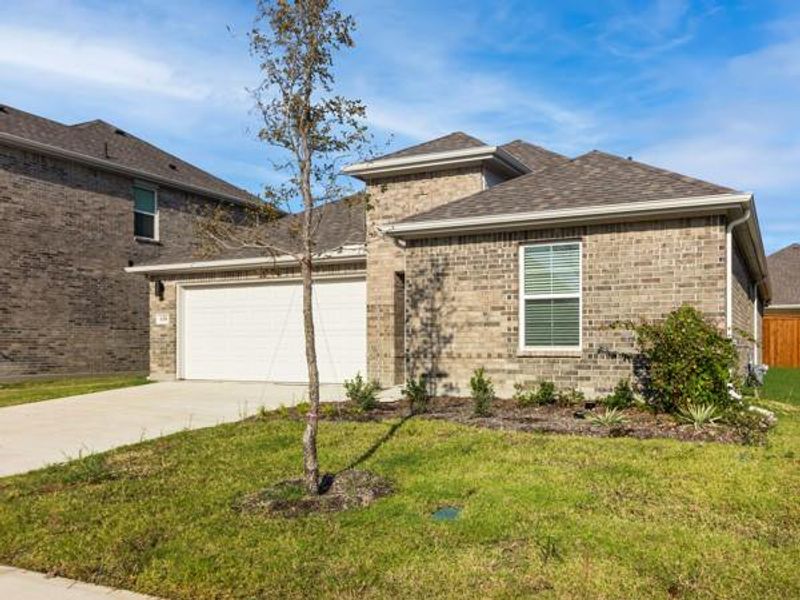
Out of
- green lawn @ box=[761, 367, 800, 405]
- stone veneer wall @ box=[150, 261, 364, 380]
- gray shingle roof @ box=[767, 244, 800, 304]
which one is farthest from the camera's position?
gray shingle roof @ box=[767, 244, 800, 304]

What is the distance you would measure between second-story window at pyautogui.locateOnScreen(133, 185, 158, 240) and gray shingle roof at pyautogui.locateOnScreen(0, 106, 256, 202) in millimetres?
735

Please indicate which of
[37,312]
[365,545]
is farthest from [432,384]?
[37,312]

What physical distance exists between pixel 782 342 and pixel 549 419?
70.2ft

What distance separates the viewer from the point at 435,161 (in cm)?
1441

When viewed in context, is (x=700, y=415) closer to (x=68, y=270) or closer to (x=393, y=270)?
(x=393, y=270)

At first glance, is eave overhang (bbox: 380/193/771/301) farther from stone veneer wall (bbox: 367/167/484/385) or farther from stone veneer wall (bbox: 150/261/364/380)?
stone veneer wall (bbox: 150/261/364/380)

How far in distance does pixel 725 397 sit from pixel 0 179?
17.6m

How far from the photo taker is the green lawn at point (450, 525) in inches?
170

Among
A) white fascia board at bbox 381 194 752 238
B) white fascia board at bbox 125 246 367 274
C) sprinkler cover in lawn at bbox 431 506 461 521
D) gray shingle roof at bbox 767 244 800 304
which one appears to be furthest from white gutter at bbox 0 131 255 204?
gray shingle roof at bbox 767 244 800 304

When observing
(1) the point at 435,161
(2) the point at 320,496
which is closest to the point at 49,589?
(2) the point at 320,496

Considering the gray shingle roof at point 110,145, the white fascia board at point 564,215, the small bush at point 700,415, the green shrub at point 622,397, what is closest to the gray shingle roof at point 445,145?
the white fascia board at point 564,215

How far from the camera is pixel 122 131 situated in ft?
80.0

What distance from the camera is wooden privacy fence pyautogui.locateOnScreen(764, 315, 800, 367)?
87.4ft

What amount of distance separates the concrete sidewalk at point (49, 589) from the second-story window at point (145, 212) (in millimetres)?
18426
